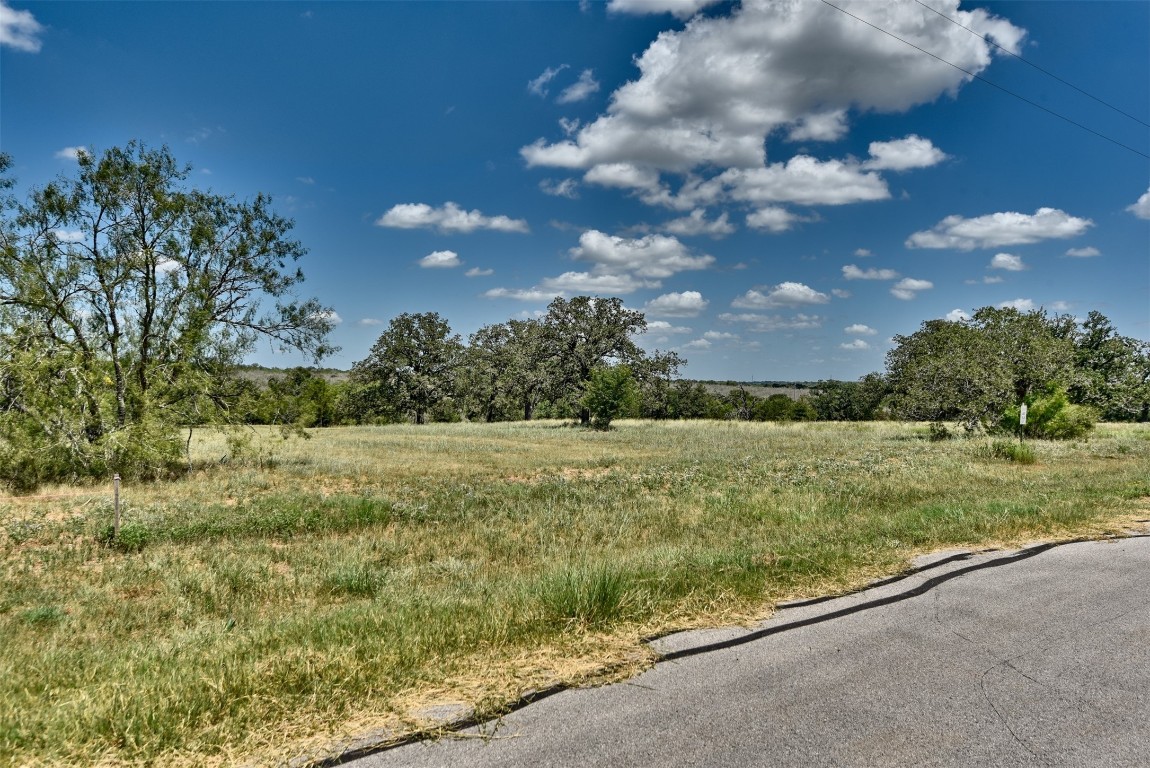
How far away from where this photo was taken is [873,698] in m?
3.75

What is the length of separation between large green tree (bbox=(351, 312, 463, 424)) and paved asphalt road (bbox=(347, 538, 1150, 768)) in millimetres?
61211

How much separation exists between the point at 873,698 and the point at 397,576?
607 centimetres

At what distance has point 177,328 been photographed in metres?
19.4

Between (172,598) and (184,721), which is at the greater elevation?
(184,721)

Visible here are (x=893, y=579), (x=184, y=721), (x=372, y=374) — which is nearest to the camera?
(x=184, y=721)

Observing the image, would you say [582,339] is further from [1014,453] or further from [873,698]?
[873,698]

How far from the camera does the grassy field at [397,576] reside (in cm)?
366

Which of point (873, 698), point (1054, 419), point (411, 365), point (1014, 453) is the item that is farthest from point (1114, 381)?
point (411, 365)

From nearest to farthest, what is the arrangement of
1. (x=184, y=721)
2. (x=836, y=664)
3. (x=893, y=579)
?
(x=184, y=721)
(x=836, y=664)
(x=893, y=579)

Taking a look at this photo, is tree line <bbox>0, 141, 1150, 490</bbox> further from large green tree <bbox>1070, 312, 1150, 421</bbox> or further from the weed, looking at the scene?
the weed

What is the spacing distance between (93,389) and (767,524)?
712 inches

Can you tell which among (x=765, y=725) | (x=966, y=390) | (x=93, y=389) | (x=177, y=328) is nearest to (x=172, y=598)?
(x=765, y=725)

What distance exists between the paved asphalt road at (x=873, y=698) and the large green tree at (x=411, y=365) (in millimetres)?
61211

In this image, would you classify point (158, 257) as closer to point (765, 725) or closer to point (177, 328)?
point (177, 328)
